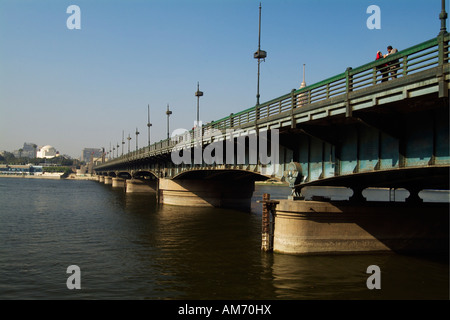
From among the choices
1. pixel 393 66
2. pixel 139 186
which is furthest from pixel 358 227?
pixel 139 186

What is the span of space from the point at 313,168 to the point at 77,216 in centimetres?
2866

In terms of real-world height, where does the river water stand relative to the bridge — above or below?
below

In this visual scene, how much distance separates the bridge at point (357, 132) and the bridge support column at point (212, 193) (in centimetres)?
1749

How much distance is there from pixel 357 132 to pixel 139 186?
253ft

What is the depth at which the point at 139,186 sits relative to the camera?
295 ft

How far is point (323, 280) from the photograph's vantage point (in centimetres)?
1719

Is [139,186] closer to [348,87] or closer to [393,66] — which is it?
[348,87]

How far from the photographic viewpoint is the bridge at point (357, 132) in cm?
1355

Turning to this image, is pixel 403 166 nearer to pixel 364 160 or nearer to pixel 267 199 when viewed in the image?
pixel 364 160

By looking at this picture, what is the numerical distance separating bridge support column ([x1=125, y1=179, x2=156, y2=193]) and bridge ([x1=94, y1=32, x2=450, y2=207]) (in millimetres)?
58507

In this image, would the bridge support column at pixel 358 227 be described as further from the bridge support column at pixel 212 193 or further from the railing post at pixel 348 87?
the bridge support column at pixel 212 193

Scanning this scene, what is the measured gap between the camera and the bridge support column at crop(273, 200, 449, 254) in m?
21.0

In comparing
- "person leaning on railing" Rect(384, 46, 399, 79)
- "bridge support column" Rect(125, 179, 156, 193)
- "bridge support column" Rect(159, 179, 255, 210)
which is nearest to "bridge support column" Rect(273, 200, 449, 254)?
"person leaning on railing" Rect(384, 46, 399, 79)

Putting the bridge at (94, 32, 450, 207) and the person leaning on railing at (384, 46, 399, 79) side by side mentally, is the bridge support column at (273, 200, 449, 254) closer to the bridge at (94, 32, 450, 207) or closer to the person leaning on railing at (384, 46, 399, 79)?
the bridge at (94, 32, 450, 207)
